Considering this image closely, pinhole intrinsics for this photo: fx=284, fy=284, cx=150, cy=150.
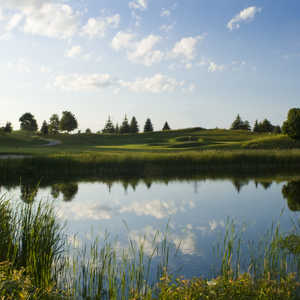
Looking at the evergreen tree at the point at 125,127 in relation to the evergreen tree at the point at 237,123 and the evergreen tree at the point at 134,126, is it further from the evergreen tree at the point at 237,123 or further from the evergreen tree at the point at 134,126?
the evergreen tree at the point at 237,123

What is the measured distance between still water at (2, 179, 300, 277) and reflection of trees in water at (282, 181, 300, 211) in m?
0.07

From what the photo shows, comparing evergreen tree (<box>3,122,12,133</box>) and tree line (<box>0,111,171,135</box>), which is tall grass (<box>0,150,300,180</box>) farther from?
tree line (<box>0,111,171,135</box>)

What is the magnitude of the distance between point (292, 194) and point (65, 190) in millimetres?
15295

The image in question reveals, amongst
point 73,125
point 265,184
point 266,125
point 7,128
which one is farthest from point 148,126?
point 265,184

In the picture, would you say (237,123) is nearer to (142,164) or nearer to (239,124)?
(239,124)

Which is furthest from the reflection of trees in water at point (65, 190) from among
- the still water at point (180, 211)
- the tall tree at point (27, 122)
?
the tall tree at point (27, 122)

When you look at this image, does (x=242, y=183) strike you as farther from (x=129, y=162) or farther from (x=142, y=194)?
(x=129, y=162)

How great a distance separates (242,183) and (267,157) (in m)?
10.3

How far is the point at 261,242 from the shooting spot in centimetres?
867

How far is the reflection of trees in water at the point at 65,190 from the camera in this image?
18.3m

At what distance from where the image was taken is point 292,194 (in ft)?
59.7

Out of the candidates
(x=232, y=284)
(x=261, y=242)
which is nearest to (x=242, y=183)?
(x=261, y=242)

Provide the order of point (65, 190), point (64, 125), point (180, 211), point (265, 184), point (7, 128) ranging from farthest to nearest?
point (64, 125)
point (7, 128)
point (265, 184)
point (65, 190)
point (180, 211)

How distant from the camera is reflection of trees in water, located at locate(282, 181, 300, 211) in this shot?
1481cm
